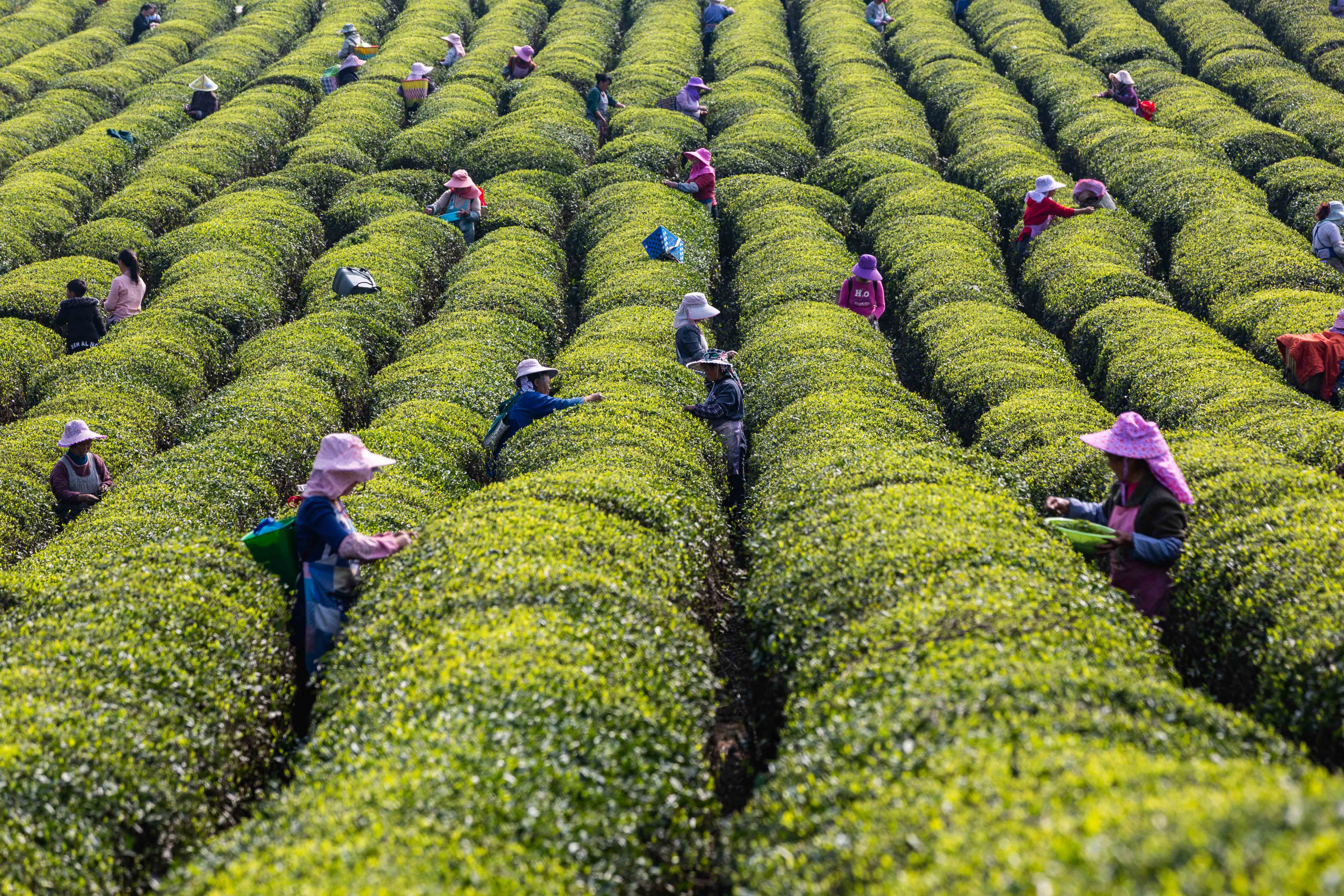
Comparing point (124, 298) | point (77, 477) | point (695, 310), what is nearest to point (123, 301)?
point (124, 298)

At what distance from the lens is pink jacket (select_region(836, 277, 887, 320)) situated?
19.5 metres

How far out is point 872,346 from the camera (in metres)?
18.0

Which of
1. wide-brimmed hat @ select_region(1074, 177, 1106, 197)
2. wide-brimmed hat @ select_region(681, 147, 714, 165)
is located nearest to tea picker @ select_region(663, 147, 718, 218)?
wide-brimmed hat @ select_region(681, 147, 714, 165)

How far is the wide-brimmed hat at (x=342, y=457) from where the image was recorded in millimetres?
9289

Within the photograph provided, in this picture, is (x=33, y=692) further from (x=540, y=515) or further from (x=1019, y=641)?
(x=1019, y=641)

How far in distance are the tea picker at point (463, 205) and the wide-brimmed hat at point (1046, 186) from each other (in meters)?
14.7

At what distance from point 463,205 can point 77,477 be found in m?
14.8

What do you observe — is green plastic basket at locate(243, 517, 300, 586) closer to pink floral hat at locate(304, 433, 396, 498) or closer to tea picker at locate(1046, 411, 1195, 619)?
pink floral hat at locate(304, 433, 396, 498)

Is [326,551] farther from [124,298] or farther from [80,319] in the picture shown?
[124,298]

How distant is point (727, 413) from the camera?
14273 millimetres

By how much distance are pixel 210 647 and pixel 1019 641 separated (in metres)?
7.07

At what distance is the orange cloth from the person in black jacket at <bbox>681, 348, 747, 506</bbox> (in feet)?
28.4

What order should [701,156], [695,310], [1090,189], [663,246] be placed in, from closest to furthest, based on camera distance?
[695,310]
[663,246]
[1090,189]
[701,156]

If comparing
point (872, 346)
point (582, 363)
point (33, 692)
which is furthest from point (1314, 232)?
point (33, 692)
